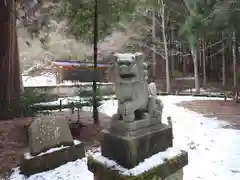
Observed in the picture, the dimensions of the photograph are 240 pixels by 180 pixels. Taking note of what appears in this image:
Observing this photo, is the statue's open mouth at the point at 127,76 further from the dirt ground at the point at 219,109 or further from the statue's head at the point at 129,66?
the dirt ground at the point at 219,109

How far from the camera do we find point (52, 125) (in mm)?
5660

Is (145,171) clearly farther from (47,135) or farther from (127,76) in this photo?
(47,135)

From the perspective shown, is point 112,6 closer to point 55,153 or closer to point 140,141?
point 55,153

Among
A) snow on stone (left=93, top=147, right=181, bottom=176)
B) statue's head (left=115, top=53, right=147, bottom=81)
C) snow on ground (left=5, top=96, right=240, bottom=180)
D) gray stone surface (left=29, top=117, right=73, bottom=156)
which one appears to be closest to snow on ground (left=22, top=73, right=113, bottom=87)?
snow on ground (left=5, top=96, right=240, bottom=180)

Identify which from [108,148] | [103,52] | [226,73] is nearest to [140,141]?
[108,148]

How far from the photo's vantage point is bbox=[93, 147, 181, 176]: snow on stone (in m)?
3.24

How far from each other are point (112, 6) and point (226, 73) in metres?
16.2

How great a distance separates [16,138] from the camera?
7.29 meters

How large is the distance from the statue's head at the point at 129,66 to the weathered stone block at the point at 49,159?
2.95 meters

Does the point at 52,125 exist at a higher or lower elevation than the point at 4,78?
lower

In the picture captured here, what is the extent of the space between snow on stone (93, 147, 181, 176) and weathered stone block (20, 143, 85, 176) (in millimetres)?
2084

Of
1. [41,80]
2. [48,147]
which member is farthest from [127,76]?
[41,80]

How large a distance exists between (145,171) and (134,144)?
0.35 metres

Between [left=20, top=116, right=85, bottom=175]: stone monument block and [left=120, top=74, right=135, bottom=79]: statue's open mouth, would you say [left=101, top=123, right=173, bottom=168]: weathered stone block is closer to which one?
[left=120, top=74, right=135, bottom=79]: statue's open mouth
